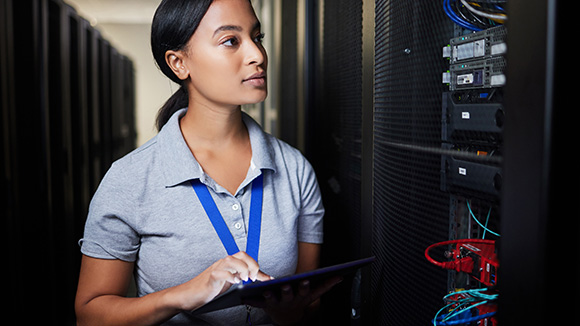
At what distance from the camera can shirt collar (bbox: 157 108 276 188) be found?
1.08 m

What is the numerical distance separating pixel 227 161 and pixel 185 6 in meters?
0.39

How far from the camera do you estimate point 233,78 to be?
1097 millimetres

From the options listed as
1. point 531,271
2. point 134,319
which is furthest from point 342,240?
point 531,271

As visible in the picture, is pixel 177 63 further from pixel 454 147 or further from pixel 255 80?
pixel 454 147

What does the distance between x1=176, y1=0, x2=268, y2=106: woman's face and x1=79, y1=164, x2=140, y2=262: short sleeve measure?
0.31 m

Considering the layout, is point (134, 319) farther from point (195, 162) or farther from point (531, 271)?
point (531, 271)

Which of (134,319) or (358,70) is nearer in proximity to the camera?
(134,319)

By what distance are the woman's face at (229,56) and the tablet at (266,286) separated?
1.55 ft

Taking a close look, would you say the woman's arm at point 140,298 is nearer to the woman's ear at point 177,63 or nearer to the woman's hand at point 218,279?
the woman's hand at point 218,279

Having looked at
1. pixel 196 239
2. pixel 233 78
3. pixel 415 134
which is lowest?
pixel 196 239

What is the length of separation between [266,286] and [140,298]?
0.42 m

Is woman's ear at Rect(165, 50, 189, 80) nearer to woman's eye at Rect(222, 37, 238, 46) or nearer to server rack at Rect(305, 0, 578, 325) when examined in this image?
woman's eye at Rect(222, 37, 238, 46)

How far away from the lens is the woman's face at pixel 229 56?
1.09 metres

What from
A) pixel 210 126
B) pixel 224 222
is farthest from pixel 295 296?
pixel 210 126
